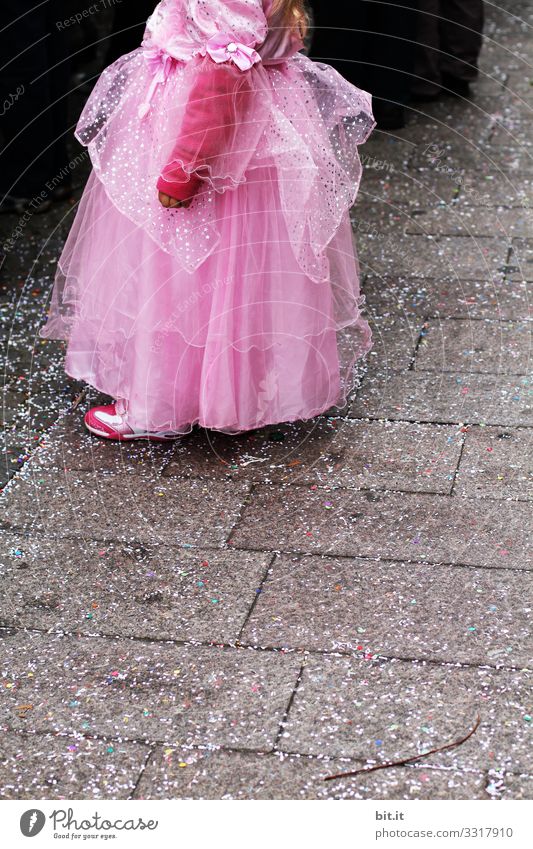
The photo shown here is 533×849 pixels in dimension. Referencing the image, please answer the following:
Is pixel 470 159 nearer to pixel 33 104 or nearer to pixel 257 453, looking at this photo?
pixel 33 104

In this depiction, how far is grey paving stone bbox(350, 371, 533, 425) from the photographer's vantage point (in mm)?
3303

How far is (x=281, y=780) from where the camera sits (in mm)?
2037

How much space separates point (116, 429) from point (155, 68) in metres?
1.01

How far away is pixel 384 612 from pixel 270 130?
4.16 feet

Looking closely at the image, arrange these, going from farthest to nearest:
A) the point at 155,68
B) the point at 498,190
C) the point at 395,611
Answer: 1. the point at 498,190
2. the point at 155,68
3. the point at 395,611

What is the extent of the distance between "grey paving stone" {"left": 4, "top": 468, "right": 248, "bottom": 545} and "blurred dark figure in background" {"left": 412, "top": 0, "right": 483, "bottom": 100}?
362cm

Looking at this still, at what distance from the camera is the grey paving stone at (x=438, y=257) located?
425 centimetres

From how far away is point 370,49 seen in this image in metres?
5.57

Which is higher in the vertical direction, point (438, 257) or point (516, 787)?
point (516, 787)

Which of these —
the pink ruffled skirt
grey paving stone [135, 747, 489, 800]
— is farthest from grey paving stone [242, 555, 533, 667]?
the pink ruffled skirt

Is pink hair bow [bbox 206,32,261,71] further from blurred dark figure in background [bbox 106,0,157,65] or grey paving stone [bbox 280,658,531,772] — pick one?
blurred dark figure in background [bbox 106,0,157,65]
